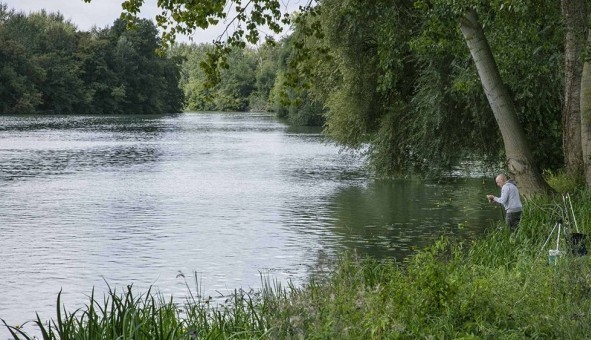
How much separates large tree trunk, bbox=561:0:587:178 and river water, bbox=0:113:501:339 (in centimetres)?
235

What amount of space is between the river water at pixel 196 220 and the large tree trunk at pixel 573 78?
2.35 m

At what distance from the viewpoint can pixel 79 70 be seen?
413 feet

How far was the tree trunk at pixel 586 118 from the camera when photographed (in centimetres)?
1558

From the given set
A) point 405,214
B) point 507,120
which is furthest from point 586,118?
point 405,214

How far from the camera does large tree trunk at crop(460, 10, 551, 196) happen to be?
1625cm

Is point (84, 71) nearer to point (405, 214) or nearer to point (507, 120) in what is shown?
point (405, 214)

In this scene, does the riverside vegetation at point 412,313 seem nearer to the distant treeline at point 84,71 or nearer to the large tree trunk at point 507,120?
the large tree trunk at point 507,120

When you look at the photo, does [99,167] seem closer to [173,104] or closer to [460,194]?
[460,194]

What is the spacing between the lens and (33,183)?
3372 cm

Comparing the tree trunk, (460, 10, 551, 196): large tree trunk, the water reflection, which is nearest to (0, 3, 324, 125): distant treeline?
the water reflection

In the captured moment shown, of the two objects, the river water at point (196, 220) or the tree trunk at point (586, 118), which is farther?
the river water at point (196, 220)

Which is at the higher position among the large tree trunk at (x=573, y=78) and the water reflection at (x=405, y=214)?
the large tree trunk at (x=573, y=78)

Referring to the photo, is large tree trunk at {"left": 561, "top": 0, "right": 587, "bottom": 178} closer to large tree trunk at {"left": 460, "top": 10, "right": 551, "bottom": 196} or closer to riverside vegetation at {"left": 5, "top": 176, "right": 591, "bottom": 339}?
large tree trunk at {"left": 460, "top": 10, "right": 551, "bottom": 196}

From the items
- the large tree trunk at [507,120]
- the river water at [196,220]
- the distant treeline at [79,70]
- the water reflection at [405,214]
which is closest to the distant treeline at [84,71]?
the distant treeline at [79,70]
